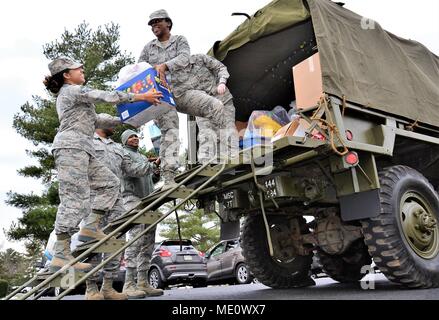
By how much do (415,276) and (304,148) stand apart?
4.96 feet

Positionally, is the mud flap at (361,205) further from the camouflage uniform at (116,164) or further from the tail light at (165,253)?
the tail light at (165,253)

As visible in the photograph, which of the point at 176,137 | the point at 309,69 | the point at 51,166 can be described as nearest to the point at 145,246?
the point at 176,137

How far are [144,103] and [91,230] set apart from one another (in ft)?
4.15

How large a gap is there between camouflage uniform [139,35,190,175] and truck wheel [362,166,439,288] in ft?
6.50

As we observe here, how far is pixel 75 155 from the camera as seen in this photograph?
13.1 feet

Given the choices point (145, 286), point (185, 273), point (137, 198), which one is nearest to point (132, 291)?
point (145, 286)

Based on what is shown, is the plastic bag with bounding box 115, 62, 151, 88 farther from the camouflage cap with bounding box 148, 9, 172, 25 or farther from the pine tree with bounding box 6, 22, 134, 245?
the pine tree with bounding box 6, 22, 134, 245

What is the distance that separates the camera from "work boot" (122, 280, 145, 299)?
5.31 metres

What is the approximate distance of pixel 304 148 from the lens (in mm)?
3906

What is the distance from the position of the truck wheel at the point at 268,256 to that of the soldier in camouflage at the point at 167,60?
4.70ft

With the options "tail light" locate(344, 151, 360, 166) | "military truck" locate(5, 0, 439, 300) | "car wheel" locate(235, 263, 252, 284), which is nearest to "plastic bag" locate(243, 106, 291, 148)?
"military truck" locate(5, 0, 439, 300)

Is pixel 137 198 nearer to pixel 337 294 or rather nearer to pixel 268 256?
pixel 268 256

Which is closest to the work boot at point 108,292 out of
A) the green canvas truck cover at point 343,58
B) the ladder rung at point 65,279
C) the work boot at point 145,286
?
the work boot at point 145,286

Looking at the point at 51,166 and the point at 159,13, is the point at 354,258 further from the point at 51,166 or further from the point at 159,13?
the point at 51,166
